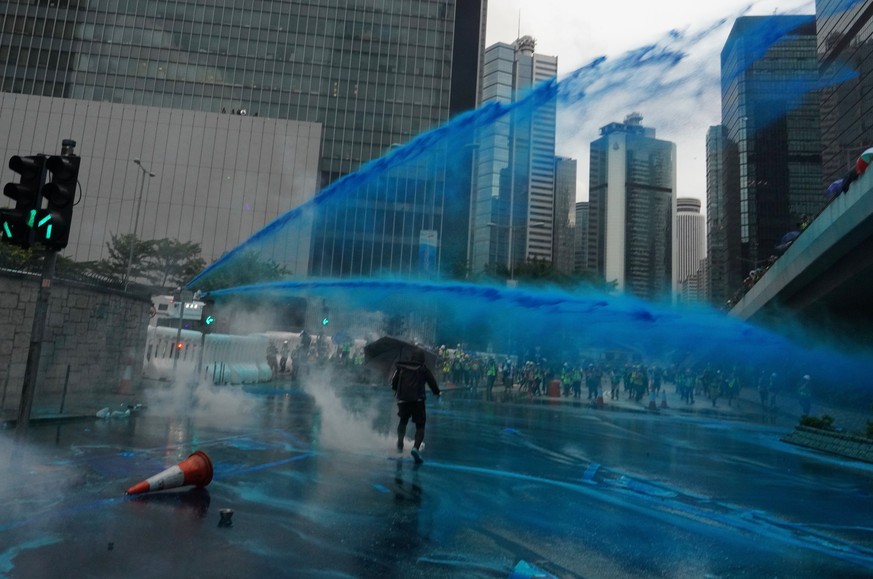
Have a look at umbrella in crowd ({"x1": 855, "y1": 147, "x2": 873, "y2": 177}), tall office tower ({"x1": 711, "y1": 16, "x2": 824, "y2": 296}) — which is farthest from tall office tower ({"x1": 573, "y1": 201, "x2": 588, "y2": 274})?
umbrella in crowd ({"x1": 855, "y1": 147, "x2": 873, "y2": 177})

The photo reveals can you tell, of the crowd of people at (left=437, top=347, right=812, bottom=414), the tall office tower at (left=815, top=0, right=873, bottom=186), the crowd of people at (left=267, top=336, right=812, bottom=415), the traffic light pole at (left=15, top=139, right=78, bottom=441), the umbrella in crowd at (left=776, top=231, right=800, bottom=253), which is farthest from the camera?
the tall office tower at (left=815, top=0, right=873, bottom=186)

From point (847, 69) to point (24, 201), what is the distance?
35630mm

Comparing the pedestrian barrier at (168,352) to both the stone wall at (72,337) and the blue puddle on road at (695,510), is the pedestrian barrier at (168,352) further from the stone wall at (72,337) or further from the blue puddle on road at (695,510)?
the blue puddle on road at (695,510)

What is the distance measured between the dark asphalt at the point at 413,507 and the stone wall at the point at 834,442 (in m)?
0.70

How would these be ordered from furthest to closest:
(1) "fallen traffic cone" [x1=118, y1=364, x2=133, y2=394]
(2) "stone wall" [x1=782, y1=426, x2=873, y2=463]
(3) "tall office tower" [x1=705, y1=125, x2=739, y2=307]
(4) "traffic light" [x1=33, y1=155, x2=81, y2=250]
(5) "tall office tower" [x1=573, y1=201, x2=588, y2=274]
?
(5) "tall office tower" [x1=573, y1=201, x2=588, y2=274], (3) "tall office tower" [x1=705, y1=125, x2=739, y2=307], (1) "fallen traffic cone" [x1=118, y1=364, x2=133, y2=394], (2) "stone wall" [x1=782, y1=426, x2=873, y2=463], (4) "traffic light" [x1=33, y1=155, x2=81, y2=250]

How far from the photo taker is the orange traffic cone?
19.5ft

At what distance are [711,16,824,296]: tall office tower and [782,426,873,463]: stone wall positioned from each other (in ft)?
26.8

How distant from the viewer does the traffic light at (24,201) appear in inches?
254

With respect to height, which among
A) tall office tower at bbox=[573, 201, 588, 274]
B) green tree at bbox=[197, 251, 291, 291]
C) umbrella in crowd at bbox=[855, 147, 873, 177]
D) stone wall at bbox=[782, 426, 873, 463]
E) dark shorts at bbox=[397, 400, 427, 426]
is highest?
tall office tower at bbox=[573, 201, 588, 274]

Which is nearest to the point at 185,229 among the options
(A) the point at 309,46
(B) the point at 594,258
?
(A) the point at 309,46

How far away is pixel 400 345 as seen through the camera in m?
13.2

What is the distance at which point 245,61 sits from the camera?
228 ft

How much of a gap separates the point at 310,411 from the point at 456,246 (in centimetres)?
1574

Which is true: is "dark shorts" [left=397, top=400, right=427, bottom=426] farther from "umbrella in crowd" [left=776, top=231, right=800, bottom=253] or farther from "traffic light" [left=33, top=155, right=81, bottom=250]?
"umbrella in crowd" [left=776, top=231, right=800, bottom=253]
